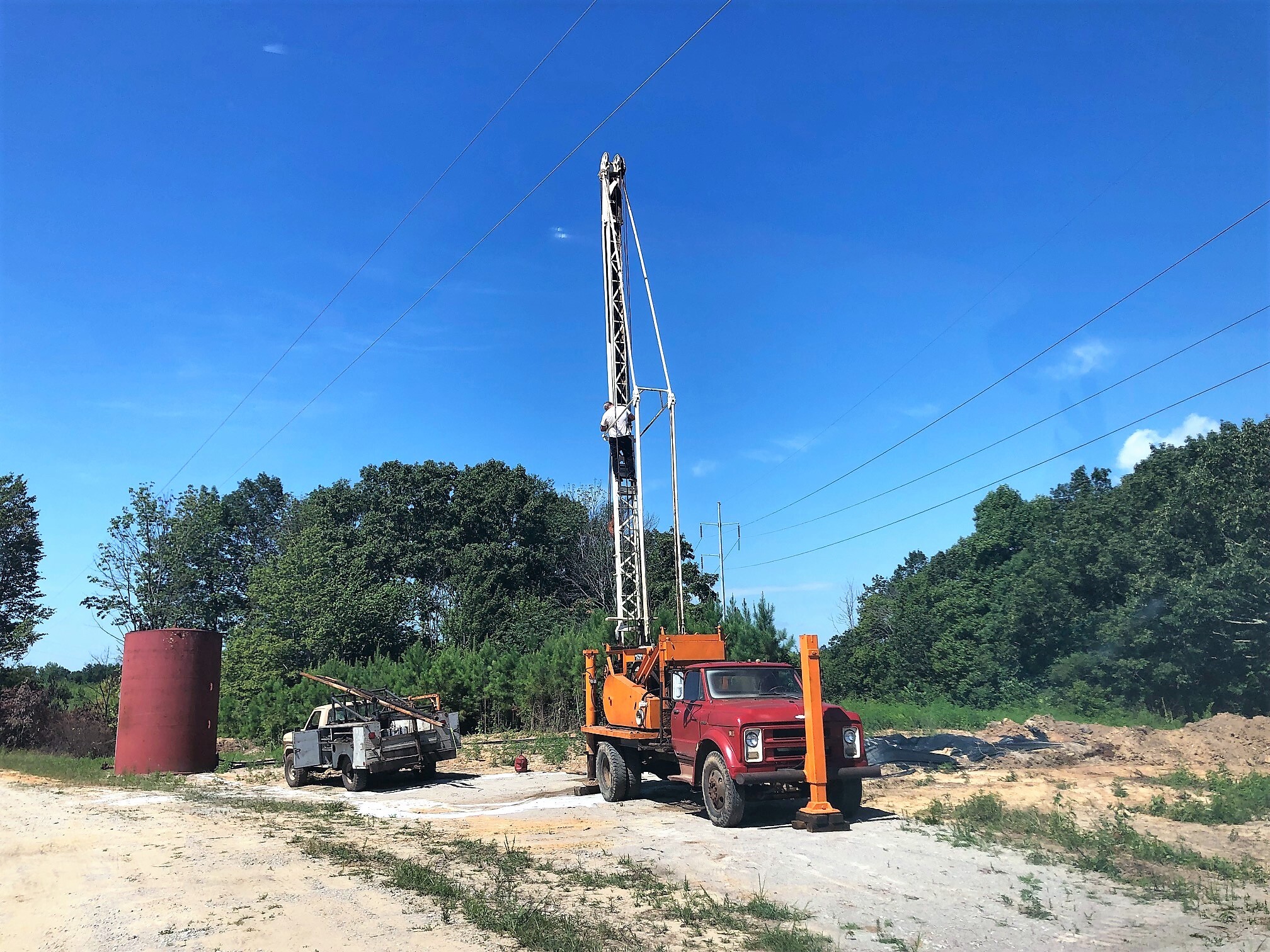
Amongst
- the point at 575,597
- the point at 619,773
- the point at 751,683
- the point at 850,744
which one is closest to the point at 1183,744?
the point at 850,744

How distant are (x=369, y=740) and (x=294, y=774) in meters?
3.19

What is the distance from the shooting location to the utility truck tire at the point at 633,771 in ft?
49.4

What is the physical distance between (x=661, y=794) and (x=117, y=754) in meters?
16.2

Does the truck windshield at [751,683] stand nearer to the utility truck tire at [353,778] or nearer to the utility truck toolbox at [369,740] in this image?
the utility truck toolbox at [369,740]


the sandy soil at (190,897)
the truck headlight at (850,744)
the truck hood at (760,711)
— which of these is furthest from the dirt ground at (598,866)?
the truck hood at (760,711)

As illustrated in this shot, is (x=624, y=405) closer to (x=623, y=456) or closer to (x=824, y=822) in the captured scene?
(x=623, y=456)

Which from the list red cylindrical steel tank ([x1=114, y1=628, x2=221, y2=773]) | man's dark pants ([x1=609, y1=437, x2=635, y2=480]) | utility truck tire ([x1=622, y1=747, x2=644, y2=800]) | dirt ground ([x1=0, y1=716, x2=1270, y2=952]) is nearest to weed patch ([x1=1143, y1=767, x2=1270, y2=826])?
dirt ground ([x1=0, y1=716, x2=1270, y2=952])

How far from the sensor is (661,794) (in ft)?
52.1

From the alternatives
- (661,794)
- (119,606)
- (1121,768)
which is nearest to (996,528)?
(1121,768)

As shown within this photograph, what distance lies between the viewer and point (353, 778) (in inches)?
724

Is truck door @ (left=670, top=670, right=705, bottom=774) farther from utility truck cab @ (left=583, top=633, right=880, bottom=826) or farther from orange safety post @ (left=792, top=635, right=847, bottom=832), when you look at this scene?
orange safety post @ (left=792, top=635, right=847, bottom=832)

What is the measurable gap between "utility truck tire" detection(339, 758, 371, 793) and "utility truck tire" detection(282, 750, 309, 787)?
1.30 metres

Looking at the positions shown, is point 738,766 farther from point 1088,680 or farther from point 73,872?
point 1088,680

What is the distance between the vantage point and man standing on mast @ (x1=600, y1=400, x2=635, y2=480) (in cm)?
2070
